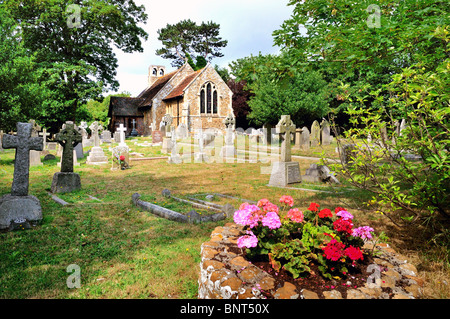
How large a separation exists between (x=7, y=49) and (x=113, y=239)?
55.4ft

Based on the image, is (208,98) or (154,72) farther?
(154,72)

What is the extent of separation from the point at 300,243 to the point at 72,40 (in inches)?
1228

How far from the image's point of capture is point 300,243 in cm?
277

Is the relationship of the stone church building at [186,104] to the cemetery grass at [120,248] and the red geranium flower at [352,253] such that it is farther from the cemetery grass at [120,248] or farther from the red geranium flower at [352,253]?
the red geranium flower at [352,253]

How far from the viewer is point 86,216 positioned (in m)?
5.85

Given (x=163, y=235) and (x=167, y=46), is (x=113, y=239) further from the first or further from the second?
(x=167, y=46)

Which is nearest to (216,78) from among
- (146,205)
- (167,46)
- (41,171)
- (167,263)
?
(167,46)

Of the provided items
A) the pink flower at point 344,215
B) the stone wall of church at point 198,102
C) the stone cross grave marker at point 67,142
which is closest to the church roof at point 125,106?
the stone wall of church at point 198,102

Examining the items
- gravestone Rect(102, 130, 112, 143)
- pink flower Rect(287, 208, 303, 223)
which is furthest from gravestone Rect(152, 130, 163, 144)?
pink flower Rect(287, 208, 303, 223)

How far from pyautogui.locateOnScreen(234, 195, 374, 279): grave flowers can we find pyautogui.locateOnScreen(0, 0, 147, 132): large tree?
25.5 m

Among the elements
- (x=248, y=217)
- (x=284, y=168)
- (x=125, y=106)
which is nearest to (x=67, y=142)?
(x=284, y=168)

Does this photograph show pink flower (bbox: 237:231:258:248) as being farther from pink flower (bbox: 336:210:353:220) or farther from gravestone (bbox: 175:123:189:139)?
gravestone (bbox: 175:123:189:139)

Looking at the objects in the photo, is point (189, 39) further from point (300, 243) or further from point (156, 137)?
point (300, 243)

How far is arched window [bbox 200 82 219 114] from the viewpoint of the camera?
110 ft
